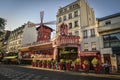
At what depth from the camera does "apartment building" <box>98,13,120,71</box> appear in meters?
21.6

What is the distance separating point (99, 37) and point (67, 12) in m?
11.4

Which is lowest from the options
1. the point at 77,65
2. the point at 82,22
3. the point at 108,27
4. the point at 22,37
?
the point at 77,65

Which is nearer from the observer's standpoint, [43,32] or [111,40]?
[111,40]

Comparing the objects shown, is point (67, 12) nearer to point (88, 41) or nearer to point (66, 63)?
point (88, 41)

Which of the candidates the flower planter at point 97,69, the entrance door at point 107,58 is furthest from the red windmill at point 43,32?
the flower planter at point 97,69

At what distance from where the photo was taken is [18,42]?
162ft

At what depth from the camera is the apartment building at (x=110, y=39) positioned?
70.9 feet

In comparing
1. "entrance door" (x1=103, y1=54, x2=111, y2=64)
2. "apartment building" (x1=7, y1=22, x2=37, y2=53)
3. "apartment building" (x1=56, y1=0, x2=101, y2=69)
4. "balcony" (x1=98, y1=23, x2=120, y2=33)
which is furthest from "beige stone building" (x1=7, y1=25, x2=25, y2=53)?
"entrance door" (x1=103, y1=54, x2=111, y2=64)

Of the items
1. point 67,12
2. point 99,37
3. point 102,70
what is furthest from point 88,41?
point 67,12

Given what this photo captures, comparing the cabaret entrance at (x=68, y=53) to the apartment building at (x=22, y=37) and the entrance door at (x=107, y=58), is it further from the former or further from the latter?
the apartment building at (x=22, y=37)

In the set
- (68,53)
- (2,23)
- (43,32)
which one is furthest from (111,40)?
(43,32)

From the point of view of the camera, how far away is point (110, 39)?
895 inches

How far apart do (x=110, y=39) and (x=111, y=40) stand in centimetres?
23

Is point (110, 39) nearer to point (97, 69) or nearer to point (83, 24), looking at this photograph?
point (97, 69)
